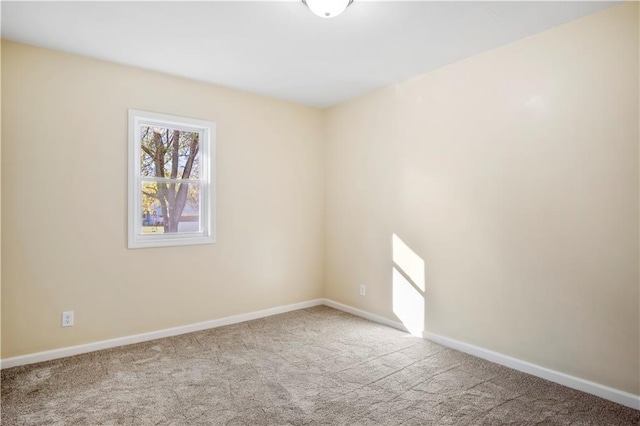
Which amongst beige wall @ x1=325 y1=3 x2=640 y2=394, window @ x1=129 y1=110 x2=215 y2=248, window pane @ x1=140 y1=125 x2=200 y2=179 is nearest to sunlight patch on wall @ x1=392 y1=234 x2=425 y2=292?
beige wall @ x1=325 y1=3 x2=640 y2=394

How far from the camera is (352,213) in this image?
4.35 meters

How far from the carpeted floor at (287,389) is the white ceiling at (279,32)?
8.23 feet

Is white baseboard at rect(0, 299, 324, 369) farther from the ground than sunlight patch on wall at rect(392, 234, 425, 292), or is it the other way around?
sunlight patch on wall at rect(392, 234, 425, 292)

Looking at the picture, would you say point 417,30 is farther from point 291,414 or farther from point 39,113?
point 39,113

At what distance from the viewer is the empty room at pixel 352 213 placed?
2.35m

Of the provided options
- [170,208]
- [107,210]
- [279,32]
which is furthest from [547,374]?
[107,210]

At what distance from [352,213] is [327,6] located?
249 centimetres

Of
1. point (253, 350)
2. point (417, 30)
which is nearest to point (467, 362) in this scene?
point (253, 350)

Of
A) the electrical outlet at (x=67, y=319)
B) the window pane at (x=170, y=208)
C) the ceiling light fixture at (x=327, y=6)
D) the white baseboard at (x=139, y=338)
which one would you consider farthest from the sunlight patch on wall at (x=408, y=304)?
the electrical outlet at (x=67, y=319)

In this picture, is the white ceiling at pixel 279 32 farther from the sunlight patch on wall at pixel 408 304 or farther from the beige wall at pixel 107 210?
the sunlight patch on wall at pixel 408 304

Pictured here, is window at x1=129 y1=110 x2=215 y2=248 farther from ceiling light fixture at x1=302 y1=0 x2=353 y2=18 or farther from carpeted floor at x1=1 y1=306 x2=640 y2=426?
ceiling light fixture at x1=302 y1=0 x2=353 y2=18

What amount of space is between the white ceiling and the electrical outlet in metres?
2.15

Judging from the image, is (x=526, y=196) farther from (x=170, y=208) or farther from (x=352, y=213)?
(x=170, y=208)

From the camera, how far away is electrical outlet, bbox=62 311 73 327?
9.92 ft
